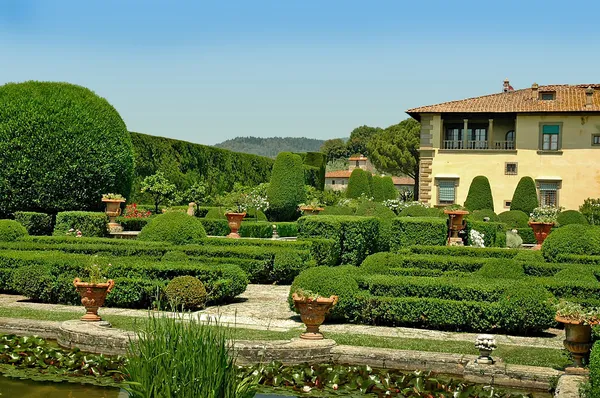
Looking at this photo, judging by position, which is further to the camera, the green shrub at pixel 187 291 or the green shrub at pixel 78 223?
the green shrub at pixel 78 223

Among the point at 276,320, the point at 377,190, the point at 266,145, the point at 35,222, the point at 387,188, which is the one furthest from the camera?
the point at 266,145

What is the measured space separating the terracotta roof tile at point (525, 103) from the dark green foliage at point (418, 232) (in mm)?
18044

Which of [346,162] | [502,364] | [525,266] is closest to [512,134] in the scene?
[525,266]

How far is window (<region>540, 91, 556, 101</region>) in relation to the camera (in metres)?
37.3

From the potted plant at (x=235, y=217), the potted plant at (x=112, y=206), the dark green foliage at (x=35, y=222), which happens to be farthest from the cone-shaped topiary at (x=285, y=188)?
the dark green foliage at (x=35, y=222)

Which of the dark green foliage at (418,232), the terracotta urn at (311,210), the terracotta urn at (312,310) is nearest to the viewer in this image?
the terracotta urn at (312,310)

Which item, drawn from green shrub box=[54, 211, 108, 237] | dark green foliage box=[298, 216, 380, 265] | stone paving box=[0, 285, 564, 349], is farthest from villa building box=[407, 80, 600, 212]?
stone paving box=[0, 285, 564, 349]

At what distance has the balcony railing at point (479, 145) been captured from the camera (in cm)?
3750

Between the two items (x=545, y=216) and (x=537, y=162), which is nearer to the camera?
(x=545, y=216)

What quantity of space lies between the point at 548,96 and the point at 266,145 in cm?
13683

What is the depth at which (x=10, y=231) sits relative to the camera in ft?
58.1

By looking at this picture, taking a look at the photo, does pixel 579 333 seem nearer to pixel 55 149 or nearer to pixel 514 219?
pixel 55 149

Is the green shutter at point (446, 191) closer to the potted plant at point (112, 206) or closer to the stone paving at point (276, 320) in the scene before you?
the potted plant at point (112, 206)

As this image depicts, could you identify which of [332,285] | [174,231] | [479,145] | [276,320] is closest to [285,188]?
[479,145]
